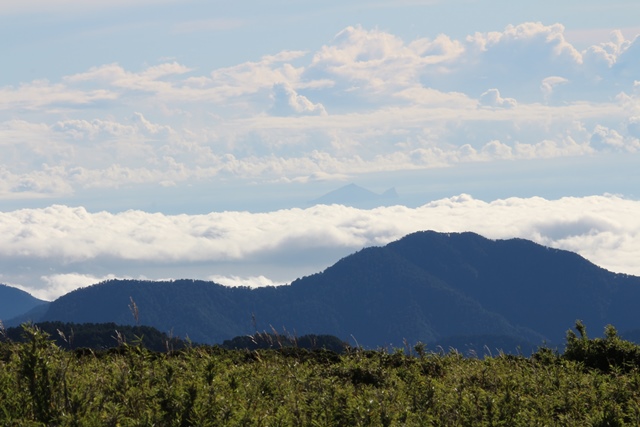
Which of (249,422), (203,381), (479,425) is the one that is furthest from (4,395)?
(479,425)

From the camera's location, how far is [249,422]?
15883 mm

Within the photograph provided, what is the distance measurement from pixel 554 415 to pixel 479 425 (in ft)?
11.5

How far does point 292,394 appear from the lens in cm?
1853

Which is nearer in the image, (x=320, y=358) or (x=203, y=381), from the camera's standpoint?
(x=203, y=381)

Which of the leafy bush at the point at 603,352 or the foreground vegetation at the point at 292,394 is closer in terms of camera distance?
the foreground vegetation at the point at 292,394

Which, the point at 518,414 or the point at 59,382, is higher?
the point at 59,382

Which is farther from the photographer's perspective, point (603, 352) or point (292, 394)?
point (603, 352)

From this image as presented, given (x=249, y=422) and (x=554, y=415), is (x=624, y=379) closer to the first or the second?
(x=554, y=415)

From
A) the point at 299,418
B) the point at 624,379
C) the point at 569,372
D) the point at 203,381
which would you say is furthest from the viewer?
the point at 569,372

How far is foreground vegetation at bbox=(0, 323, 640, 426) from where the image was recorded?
16.0 metres

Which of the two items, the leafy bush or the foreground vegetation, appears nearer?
the foreground vegetation

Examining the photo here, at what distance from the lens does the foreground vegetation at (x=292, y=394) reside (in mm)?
16047

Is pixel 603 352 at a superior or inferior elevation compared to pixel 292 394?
superior

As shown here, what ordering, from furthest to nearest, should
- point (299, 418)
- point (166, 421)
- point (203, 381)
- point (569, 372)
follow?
point (569, 372) → point (203, 381) → point (299, 418) → point (166, 421)
